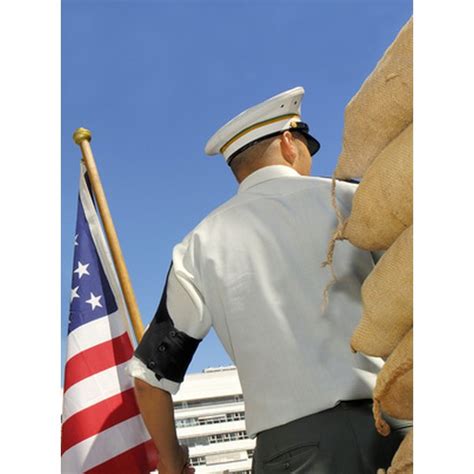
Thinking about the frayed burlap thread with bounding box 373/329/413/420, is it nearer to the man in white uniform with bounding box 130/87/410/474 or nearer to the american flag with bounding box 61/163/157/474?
the man in white uniform with bounding box 130/87/410/474

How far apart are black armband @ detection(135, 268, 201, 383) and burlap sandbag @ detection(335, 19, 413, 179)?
69 centimetres

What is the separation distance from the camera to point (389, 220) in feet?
4.42

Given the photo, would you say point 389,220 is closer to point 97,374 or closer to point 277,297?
point 277,297

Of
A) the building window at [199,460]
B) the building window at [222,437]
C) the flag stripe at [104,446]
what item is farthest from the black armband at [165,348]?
the building window at [222,437]

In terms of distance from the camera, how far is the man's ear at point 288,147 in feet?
6.97

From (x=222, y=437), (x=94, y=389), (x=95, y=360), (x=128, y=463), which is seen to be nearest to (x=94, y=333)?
(x=95, y=360)

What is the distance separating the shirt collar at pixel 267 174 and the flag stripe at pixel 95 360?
5.71 feet

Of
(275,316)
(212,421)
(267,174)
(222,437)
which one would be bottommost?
(275,316)

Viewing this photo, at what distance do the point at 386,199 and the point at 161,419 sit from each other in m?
1.03

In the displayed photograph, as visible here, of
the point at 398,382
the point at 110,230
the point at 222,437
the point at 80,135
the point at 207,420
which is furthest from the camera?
the point at 222,437

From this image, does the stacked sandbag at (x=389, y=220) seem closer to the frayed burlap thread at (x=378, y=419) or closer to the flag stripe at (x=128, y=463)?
the frayed burlap thread at (x=378, y=419)

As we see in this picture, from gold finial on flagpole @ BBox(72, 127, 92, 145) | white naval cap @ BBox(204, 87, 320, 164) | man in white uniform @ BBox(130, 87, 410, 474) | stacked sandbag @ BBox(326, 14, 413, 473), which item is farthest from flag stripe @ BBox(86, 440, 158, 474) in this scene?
stacked sandbag @ BBox(326, 14, 413, 473)

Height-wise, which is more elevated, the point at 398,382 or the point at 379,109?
the point at 379,109

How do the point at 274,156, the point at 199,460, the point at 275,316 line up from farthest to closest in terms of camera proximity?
the point at 199,460
the point at 274,156
the point at 275,316
